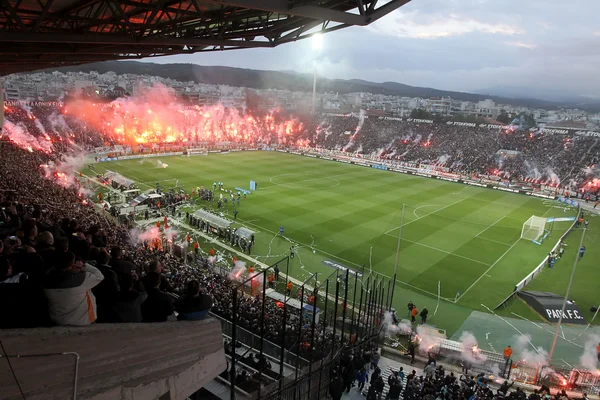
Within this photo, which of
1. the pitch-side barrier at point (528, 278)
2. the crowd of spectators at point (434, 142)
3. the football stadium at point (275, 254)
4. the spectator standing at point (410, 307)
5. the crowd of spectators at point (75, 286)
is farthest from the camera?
the crowd of spectators at point (434, 142)

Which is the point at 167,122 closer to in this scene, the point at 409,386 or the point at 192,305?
the point at 409,386

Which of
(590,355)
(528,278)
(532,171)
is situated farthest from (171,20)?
(532,171)

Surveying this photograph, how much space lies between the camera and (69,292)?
3.77 m

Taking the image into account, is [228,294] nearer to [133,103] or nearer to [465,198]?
[465,198]

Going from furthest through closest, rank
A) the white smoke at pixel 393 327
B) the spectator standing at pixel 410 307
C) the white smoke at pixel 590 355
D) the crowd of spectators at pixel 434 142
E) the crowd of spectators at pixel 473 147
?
the crowd of spectators at pixel 434 142, the crowd of spectators at pixel 473 147, the spectator standing at pixel 410 307, the white smoke at pixel 393 327, the white smoke at pixel 590 355

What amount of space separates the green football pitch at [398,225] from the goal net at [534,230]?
30.4 inches

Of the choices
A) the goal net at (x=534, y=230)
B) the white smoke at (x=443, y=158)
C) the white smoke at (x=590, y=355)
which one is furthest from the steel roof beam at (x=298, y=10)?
the white smoke at (x=443, y=158)

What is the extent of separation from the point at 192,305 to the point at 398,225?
26.7 m

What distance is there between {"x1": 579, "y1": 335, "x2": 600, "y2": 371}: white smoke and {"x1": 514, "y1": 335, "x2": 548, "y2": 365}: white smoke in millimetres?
1354

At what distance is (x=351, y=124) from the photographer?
270 feet

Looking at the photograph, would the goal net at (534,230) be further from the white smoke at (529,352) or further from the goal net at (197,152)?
the goal net at (197,152)

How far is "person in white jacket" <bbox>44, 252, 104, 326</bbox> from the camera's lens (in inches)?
147

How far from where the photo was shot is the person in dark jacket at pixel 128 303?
448 cm

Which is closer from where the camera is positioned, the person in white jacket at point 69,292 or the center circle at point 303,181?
the person in white jacket at point 69,292
